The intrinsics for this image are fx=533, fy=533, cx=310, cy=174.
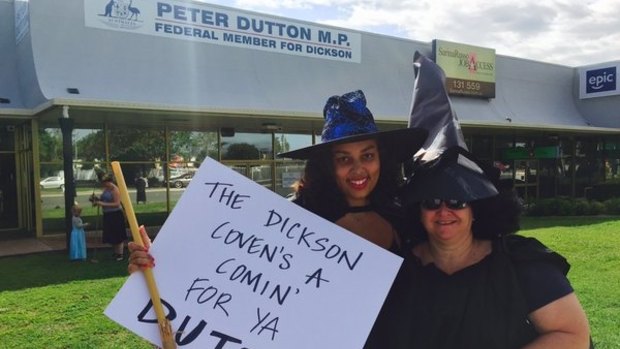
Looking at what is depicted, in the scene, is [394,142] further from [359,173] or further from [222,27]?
[222,27]

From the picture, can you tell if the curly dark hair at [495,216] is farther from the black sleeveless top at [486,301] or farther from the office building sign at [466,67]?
the office building sign at [466,67]

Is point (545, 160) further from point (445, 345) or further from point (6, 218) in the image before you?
point (445, 345)

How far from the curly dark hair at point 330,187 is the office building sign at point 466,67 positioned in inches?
641

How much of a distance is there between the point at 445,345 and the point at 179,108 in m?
10.1

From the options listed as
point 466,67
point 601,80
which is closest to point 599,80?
point 601,80

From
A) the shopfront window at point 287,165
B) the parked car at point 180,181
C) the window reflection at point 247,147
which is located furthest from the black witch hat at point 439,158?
A: the shopfront window at point 287,165

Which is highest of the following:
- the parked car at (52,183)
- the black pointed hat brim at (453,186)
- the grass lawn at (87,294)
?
the black pointed hat brim at (453,186)

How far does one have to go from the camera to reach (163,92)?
1255cm

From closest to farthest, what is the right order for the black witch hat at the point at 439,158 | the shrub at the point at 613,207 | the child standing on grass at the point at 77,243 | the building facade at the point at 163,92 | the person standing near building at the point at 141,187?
the black witch hat at the point at 439,158 < the child standing on grass at the point at 77,243 < the building facade at the point at 163,92 < the person standing near building at the point at 141,187 < the shrub at the point at 613,207

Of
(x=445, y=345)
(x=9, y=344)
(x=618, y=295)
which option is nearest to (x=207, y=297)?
(x=445, y=345)

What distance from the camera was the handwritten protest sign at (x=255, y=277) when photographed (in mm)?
1861

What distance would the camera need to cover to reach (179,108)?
11125 millimetres

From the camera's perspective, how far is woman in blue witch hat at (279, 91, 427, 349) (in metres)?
2.14

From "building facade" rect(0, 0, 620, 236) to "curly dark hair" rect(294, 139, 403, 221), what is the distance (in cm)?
897
